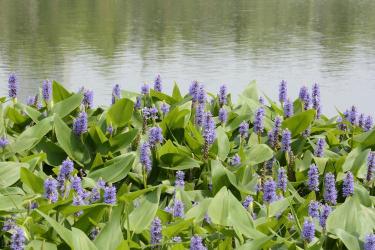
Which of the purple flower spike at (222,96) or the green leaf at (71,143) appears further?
the purple flower spike at (222,96)

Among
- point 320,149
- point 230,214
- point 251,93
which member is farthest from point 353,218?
point 251,93

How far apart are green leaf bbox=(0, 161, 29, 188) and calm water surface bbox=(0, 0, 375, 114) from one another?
5797 millimetres

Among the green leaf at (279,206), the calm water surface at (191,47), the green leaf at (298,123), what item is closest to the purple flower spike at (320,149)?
the green leaf at (298,123)

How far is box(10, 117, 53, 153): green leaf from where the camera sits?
2.72 meters

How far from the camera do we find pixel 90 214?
2074 millimetres

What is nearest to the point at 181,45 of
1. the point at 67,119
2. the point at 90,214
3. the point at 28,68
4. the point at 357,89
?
the point at 28,68

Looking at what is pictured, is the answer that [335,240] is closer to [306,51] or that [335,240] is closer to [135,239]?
[135,239]

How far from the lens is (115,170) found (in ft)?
8.39

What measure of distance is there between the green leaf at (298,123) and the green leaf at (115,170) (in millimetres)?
793

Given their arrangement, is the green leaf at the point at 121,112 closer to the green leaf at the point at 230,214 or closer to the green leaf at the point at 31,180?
the green leaf at the point at 31,180

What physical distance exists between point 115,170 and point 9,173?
36 cm

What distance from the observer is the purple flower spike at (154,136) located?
2.66 m

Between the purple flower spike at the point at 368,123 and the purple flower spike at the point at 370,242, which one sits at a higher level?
the purple flower spike at the point at 370,242

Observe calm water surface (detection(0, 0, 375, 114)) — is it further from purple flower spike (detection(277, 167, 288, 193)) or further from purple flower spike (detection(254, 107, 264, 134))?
purple flower spike (detection(277, 167, 288, 193))
